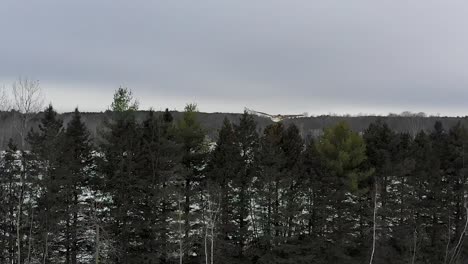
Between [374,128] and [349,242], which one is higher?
[374,128]

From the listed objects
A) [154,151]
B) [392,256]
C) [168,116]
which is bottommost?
[392,256]

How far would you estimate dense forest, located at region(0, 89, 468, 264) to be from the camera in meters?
31.5

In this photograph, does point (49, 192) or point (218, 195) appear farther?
point (218, 195)

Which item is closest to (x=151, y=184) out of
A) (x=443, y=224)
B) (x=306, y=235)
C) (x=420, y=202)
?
(x=306, y=235)

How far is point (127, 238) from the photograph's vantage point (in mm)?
31875

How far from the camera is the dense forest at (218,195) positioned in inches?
1240

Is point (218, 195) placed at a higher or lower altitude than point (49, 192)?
lower

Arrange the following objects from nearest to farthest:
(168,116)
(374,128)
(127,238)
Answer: (127,238)
(168,116)
(374,128)

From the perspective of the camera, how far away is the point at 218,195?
3300cm

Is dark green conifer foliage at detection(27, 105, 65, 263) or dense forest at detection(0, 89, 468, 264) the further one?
dense forest at detection(0, 89, 468, 264)

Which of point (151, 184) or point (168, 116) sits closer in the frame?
point (151, 184)

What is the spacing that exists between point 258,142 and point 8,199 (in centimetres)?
1778

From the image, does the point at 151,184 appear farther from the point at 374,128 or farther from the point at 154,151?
the point at 374,128

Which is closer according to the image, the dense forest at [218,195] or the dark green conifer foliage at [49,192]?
the dark green conifer foliage at [49,192]
